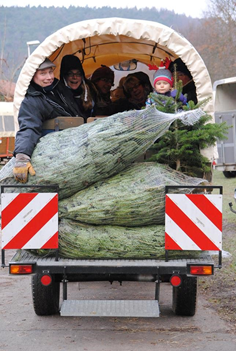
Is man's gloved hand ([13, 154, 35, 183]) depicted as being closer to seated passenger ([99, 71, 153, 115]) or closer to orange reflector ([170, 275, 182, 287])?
orange reflector ([170, 275, 182, 287])

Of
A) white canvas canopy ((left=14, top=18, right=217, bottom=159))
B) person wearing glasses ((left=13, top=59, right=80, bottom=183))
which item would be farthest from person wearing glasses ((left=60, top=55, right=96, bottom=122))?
white canvas canopy ((left=14, top=18, right=217, bottom=159))

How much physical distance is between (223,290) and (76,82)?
2952 millimetres

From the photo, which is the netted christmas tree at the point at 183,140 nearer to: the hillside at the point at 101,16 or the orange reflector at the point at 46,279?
the orange reflector at the point at 46,279

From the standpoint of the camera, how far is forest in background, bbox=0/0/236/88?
44375 millimetres

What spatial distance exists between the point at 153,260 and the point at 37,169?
1262 millimetres

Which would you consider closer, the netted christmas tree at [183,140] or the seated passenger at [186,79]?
the netted christmas tree at [183,140]

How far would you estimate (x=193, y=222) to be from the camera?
4.97 m

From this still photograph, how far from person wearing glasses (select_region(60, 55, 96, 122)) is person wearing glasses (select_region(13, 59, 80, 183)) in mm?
254

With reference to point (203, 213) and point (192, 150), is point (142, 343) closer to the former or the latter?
point (203, 213)

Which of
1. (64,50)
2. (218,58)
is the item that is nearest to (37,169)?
(64,50)

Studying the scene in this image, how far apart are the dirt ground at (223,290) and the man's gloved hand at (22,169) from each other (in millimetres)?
2314

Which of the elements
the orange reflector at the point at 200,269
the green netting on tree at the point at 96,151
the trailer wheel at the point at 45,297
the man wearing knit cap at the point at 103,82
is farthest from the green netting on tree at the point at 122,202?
the man wearing knit cap at the point at 103,82

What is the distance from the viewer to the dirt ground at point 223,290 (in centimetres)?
592

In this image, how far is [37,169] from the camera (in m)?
5.13
